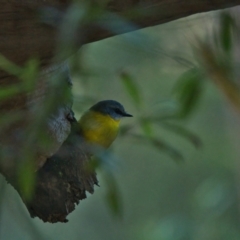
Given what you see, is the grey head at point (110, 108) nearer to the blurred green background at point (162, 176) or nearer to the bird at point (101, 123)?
the bird at point (101, 123)

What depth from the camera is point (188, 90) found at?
88 centimetres

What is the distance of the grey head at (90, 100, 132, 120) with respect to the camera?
143 cm

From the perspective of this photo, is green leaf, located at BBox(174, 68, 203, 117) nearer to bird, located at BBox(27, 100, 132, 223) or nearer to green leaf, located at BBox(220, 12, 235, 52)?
green leaf, located at BBox(220, 12, 235, 52)

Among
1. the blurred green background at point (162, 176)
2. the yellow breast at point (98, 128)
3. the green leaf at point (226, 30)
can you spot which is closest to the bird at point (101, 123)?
the yellow breast at point (98, 128)

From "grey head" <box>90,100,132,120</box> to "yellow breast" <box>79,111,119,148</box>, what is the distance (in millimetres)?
12

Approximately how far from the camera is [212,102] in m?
2.93

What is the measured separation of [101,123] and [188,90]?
53 centimetres

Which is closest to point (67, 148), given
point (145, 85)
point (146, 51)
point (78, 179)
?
point (78, 179)

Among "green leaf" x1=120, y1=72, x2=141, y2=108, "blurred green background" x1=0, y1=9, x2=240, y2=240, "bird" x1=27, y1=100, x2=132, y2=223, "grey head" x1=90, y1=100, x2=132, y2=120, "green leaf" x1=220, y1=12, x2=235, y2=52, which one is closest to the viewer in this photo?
"green leaf" x1=120, y1=72, x2=141, y2=108

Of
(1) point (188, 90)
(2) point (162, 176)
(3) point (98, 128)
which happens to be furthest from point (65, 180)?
(2) point (162, 176)

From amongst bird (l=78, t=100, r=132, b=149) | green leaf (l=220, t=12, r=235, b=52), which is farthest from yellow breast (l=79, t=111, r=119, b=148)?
green leaf (l=220, t=12, r=235, b=52)

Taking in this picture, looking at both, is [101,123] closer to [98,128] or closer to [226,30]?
[98,128]

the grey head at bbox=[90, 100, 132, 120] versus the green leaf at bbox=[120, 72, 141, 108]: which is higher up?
the green leaf at bbox=[120, 72, 141, 108]

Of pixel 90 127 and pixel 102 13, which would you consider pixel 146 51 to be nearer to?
pixel 102 13
